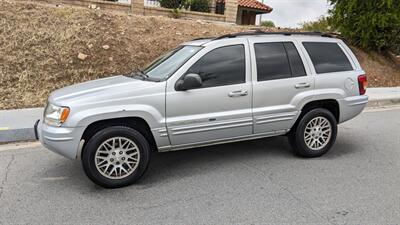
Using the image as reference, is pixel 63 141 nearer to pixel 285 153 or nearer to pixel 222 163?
pixel 222 163

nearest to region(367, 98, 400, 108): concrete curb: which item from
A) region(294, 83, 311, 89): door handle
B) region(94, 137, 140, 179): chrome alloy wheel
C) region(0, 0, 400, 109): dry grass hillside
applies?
region(0, 0, 400, 109): dry grass hillside

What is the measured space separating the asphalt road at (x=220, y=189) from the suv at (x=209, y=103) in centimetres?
36

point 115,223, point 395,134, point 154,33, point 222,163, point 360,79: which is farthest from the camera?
point 154,33

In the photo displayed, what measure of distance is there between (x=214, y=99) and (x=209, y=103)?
83 mm

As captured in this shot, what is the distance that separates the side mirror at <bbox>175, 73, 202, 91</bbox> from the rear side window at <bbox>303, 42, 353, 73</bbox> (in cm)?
190

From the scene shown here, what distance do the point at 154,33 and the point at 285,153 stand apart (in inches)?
307

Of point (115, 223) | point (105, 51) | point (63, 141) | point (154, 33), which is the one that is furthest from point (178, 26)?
point (115, 223)

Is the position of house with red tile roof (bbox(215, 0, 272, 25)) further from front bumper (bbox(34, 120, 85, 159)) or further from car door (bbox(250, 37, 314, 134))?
front bumper (bbox(34, 120, 85, 159))

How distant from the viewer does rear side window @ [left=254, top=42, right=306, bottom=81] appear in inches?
195

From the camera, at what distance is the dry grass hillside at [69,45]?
9000 millimetres

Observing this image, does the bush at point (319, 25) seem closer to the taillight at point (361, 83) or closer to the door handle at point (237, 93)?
the taillight at point (361, 83)

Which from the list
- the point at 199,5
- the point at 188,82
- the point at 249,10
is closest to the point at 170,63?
the point at 188,82

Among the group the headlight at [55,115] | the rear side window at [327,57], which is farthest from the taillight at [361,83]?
the headlight at [55,115]

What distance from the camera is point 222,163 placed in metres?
5.11
